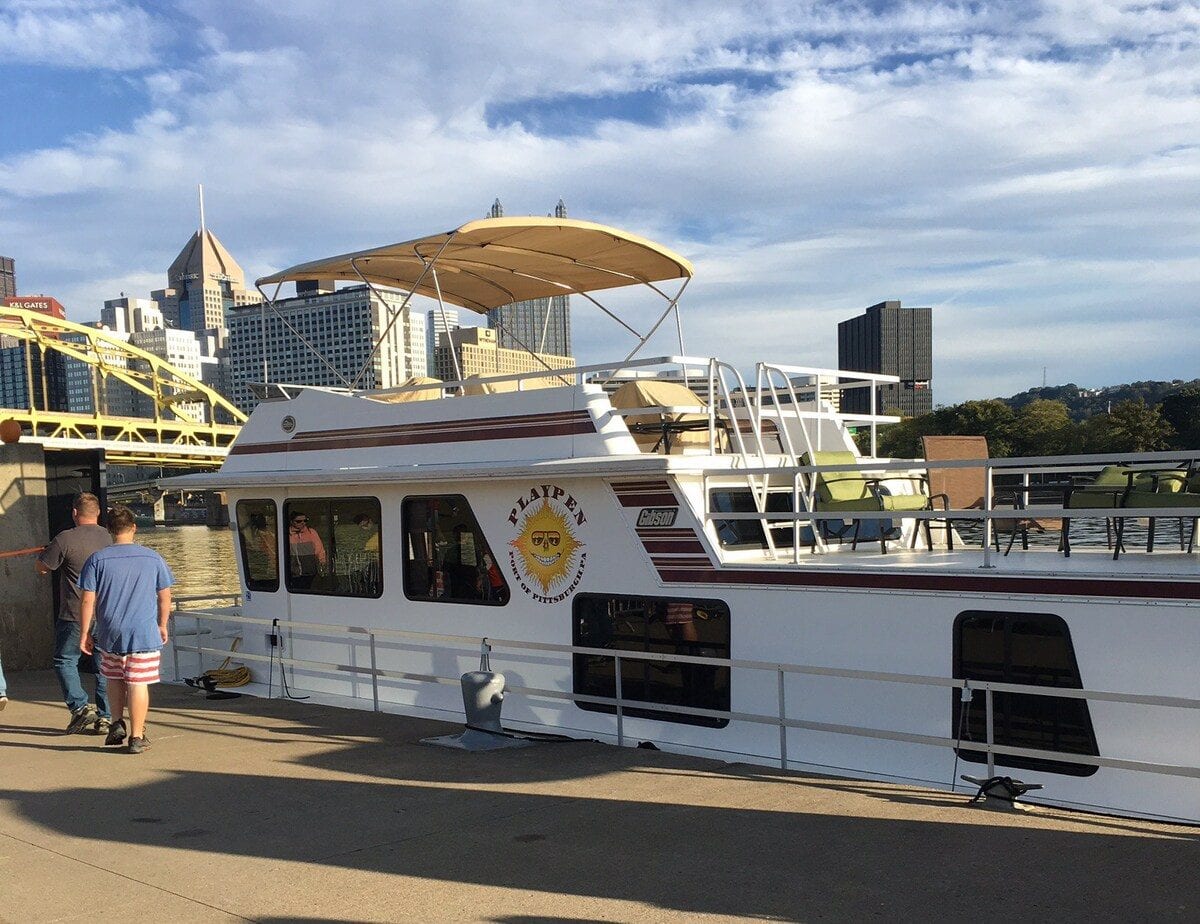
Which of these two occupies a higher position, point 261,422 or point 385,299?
point 385,299

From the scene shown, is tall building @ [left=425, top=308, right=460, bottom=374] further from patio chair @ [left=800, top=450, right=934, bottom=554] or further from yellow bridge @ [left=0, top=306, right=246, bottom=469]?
yellow bridge @ [left=0, top=306, right=246, bottom=469]

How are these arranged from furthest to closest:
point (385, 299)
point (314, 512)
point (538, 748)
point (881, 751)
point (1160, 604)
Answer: point (385, 299) < point (314, 512) < point (538, 748) < point (881, 751) < point (1160, 604)

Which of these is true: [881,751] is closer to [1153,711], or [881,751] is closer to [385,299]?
[1153,711]

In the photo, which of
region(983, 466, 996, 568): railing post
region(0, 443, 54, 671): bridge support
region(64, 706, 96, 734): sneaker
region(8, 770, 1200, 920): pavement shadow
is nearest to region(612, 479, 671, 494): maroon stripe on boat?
region(983, 466, 996, 568): railing post

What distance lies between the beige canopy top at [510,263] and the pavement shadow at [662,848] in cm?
466

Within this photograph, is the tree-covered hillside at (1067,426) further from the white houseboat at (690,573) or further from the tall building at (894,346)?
the white houseboat at (690,573)

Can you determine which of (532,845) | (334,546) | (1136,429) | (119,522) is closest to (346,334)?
(334,546)

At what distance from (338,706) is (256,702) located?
2.20 feet

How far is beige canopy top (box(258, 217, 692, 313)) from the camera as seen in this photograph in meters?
9.19

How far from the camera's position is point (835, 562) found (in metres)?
7.07

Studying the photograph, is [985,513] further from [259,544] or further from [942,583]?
[259,544]

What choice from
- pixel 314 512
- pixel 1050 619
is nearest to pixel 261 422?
pixel 314 512

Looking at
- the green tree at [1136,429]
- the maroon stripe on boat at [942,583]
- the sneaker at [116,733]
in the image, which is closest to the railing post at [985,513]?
the maroon stripe on boat at [942,583]

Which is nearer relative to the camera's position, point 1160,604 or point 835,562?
point 1160,604
